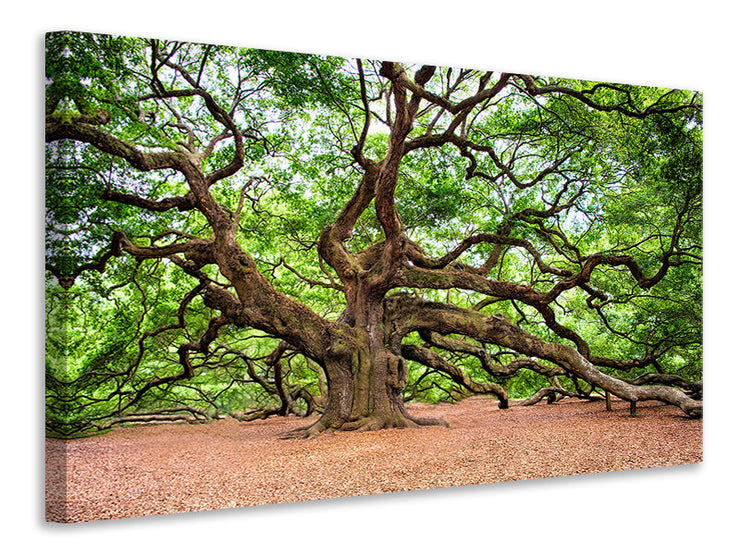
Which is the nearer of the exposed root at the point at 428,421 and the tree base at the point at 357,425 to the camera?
the tree base at the point at 357,425

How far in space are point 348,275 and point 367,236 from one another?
1.40 feet

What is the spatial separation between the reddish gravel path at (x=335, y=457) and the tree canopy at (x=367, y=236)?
222 mm

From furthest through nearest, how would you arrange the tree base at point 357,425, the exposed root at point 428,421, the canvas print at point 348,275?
the exposed root at point 428,421 → the tree base at point 357,425 → the canvas print at point 348,275

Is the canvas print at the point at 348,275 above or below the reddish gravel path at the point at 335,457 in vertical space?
above

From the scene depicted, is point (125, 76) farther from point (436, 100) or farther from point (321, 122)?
point (436, 100)

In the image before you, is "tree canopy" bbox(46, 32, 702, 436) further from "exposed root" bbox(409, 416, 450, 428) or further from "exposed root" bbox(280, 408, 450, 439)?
"exposed root" bbox(409, 416, 450, 428)

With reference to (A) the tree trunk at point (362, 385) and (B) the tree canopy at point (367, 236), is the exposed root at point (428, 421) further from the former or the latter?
(B) the tree canopy at point (367, 236)

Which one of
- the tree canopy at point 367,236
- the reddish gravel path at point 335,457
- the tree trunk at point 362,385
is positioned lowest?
the reddish gravel path at point 335,457

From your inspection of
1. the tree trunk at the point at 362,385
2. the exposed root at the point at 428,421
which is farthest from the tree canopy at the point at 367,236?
the exposed root at the point at 428,421

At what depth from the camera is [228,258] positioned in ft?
14.9

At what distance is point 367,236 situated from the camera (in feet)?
17.9

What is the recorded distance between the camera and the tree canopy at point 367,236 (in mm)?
3826

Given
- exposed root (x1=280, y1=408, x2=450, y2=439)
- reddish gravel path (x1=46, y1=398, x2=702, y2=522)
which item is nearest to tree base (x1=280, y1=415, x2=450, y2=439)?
exposed root (x1=280, y1=408, x2=450, y2=439)

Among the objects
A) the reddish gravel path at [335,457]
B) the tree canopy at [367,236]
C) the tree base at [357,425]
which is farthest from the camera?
the tree base at [357,425]
